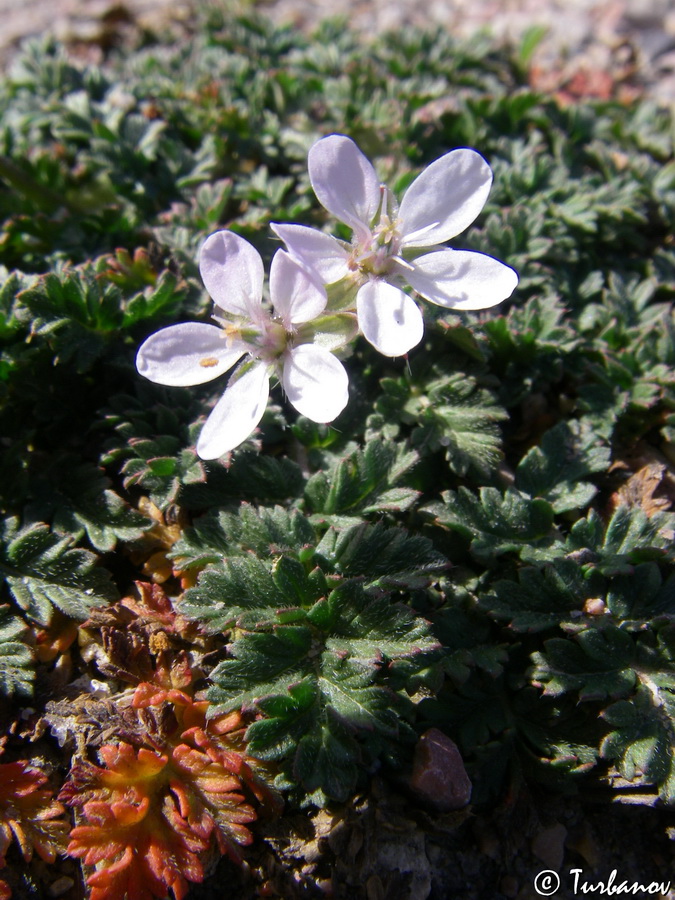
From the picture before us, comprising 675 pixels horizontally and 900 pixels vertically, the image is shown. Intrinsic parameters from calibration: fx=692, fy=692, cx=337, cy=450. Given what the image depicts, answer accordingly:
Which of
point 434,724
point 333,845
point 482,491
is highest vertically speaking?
point 482,491

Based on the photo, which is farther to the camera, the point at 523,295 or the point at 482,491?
the point at 523,295

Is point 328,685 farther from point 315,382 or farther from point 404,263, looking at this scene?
point 404,263

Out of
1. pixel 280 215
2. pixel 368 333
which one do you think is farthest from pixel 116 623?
pixel 280 215

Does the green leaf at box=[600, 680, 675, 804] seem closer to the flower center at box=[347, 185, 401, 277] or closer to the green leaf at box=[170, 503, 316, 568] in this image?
the green leaf at box=[170, 503, 316, 568]

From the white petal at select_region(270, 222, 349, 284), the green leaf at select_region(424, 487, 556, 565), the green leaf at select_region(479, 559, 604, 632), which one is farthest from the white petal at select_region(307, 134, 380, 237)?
the green leaf at select_region(479, 559, 604, 632)

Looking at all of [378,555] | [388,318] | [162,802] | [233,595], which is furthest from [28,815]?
[388,318]

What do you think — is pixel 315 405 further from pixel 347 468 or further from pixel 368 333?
pixel 347 468
